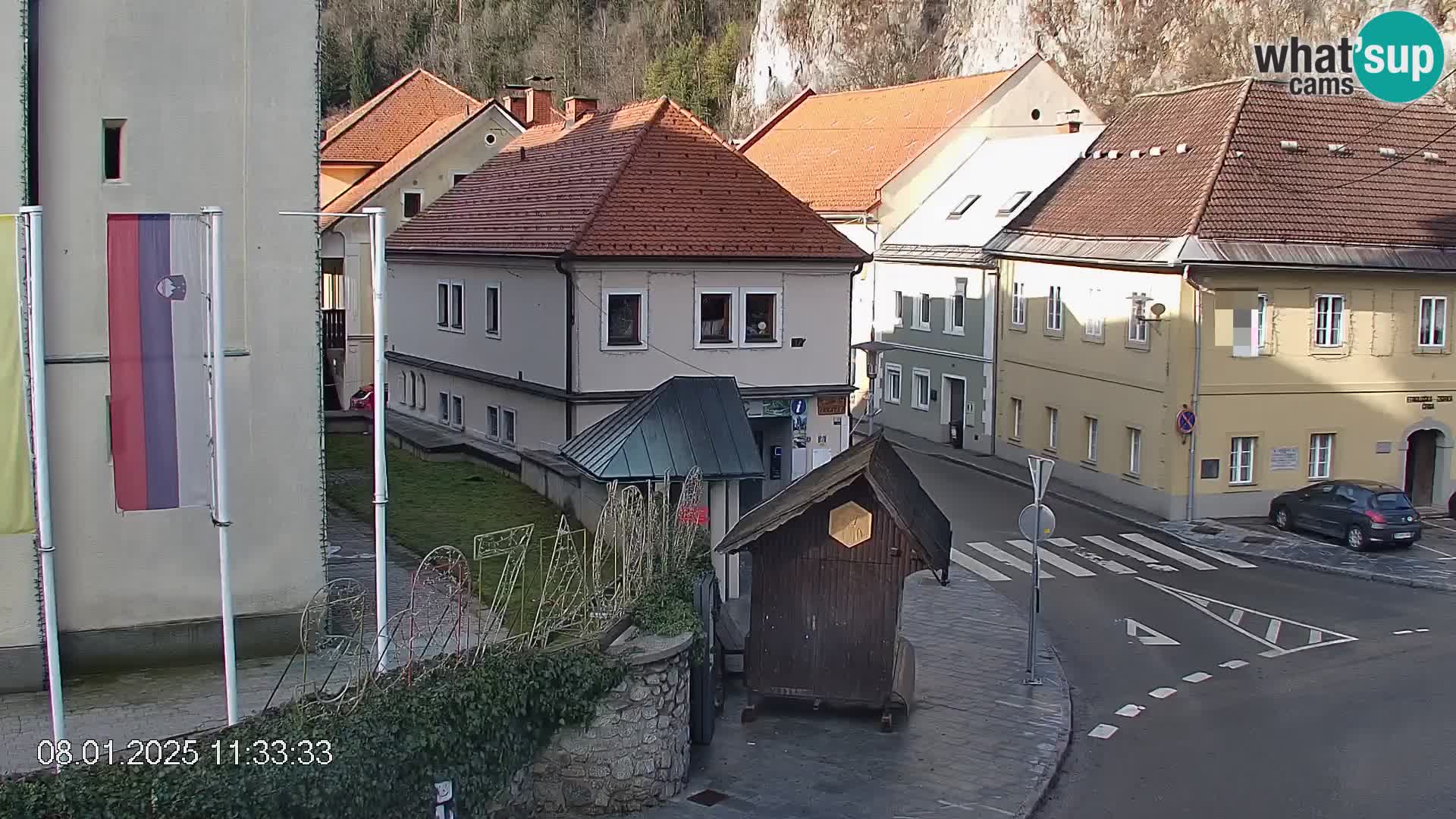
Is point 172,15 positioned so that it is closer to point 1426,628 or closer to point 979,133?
point 1426,628

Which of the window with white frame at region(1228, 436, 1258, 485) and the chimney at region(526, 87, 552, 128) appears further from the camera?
the chimney at region(526, 87, 552, 128)

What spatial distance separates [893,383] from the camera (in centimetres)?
4506

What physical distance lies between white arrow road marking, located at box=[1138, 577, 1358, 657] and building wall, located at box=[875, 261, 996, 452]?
1469cm

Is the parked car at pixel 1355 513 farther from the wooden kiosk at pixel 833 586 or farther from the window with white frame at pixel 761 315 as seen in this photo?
the wooden kiosk at pixel 833 586

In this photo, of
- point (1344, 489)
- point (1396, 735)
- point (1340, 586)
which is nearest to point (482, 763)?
point (1396, 735)

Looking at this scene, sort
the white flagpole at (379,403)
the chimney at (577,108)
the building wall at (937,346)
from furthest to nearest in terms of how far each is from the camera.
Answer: the chimney at (577,108)
the building wall at (937,346)
the white flagpole at (379,403)

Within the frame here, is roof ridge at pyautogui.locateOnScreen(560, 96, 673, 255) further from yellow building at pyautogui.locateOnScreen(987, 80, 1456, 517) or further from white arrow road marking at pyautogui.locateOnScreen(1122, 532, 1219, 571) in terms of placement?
white arrow road marking at pyautogui.locateOnScreen(1122, 532, 1219, 571)

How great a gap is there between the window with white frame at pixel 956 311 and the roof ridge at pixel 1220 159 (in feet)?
30.0

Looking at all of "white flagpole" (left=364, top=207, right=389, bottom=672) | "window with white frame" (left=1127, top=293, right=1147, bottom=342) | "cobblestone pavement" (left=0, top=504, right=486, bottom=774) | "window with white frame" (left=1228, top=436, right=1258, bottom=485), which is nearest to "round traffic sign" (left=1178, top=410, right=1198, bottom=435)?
"window with white frame" (left=1228, top=436, right=1258, bottom=485)

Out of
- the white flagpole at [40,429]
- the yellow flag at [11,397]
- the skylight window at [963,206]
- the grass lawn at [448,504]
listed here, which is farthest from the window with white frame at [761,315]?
the yellow flag at [11,397]

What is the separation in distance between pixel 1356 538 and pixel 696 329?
13141 millimetres

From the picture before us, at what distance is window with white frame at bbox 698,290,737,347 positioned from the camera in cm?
2717

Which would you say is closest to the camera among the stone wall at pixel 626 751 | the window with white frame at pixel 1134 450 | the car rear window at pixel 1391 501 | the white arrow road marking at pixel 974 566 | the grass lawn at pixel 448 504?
the stone wall at pixel 626 751

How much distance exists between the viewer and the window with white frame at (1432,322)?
105 ft
